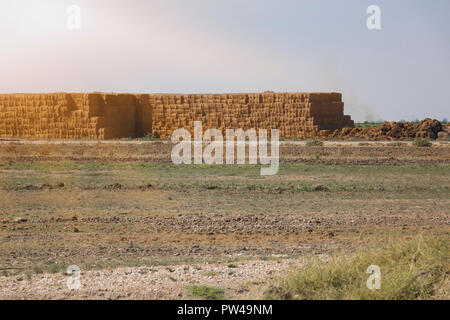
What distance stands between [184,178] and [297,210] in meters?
7.42

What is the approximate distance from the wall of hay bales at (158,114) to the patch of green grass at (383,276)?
3240 cm

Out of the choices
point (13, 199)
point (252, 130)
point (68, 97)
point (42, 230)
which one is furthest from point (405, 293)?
point (68, 97)

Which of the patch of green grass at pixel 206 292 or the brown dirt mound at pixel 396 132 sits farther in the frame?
the brown dirt mound at pixel 396 132

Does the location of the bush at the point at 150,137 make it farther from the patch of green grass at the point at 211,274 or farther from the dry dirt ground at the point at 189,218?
the patch of green grass at the point at 211,274

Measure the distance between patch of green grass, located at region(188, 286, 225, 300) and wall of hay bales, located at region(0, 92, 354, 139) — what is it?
1314 inches

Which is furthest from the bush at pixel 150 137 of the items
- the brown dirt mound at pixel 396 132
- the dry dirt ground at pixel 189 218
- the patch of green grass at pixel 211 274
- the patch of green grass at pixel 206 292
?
the patch of green grass at pixel 206 292

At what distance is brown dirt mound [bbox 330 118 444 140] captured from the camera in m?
39.9

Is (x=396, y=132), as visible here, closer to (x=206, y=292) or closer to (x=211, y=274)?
(x=211, y=274)

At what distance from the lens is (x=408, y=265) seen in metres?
7.81

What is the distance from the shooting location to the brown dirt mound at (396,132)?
3991 cm

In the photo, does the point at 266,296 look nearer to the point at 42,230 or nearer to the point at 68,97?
the point at 42,230

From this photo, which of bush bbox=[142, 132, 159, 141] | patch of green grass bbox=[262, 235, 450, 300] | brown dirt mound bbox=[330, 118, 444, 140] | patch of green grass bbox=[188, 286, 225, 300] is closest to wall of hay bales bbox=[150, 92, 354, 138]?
bush bbox=[142, 132, 159, 141]

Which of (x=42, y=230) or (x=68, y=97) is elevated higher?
(x=68, y=97)

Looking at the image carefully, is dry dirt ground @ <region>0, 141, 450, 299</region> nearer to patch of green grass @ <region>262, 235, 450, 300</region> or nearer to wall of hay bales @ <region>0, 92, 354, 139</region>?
patch of green grass @ <region>262, 235, 450, 300</region>
